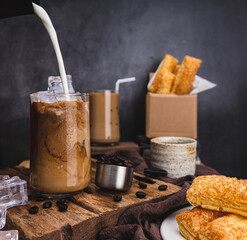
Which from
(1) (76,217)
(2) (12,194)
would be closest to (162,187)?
(1) (76,217)

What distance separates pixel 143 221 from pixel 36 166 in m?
0.40

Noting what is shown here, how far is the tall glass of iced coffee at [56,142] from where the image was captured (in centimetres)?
98

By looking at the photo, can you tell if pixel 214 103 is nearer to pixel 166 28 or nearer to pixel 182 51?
pixel 182 51

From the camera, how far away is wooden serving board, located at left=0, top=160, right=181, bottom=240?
2.60 feet

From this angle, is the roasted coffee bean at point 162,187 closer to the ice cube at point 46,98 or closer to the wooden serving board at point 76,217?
the wooden serving board at point 76,217

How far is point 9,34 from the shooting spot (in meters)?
1.90

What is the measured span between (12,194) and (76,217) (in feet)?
0.81

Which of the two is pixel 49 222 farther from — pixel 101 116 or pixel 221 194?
pixel 101 116

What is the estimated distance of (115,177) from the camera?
42.6 inches

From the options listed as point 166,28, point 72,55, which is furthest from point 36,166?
point 166,28

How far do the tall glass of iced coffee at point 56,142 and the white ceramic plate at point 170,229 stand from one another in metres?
0.32

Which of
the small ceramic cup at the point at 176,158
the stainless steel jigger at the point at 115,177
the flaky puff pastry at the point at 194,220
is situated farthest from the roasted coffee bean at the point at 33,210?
the small ceramic cup at the point at 176,158

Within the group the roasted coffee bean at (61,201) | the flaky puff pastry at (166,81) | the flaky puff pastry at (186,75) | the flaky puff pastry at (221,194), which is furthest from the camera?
the flaky puff pastry at (166,81)

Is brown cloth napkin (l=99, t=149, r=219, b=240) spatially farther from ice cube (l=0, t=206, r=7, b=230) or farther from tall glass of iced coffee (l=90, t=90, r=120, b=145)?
tall glass of iced coffee (l=90, t=90, r=120, b=145)
